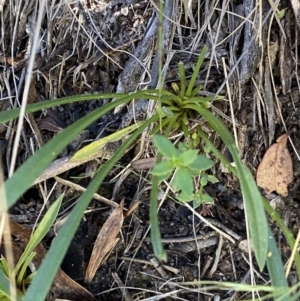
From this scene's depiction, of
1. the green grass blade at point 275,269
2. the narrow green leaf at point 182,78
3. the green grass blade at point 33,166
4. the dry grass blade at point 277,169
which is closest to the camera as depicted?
the green grass blade at point 33,166

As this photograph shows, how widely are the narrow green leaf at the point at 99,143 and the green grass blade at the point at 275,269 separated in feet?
1.23

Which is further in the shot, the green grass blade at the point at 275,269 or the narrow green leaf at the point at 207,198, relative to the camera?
the narrow green leaf at the point at 207,198

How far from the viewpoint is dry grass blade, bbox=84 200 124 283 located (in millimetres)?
1141

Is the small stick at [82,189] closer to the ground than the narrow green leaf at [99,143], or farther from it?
closer to the ground

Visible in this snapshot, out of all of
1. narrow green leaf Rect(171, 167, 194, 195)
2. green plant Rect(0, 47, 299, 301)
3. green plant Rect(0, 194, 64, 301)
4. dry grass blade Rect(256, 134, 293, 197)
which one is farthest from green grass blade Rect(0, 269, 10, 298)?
dry grass blade Rect(256, 134, 293, 197)

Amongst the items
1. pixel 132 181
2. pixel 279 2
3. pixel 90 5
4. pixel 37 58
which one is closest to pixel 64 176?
pixel 132 181

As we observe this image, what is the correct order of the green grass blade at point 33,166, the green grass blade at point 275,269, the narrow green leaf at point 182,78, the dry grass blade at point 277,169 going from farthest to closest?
the dry grass blade at point 277,169
the narrow green leaf at point 182,78
the green grass blade at point 275,269
the green grass blade at point 33,166

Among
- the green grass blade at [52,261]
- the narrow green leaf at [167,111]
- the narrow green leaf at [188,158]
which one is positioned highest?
the narrow green leaf at [167,111]

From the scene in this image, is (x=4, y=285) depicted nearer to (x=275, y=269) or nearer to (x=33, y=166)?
(x=33, y=166)

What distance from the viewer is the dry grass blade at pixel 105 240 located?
44.9 inches

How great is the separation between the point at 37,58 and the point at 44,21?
3.7 inches

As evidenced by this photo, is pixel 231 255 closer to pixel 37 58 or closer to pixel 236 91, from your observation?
pixel 236 91

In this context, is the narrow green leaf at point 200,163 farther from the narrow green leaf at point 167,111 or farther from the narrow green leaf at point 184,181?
the narrow green leaf at point 167,111

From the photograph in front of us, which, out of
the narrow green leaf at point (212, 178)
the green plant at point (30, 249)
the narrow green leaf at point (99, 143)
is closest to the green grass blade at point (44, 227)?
the green plant at point (30, 249)
